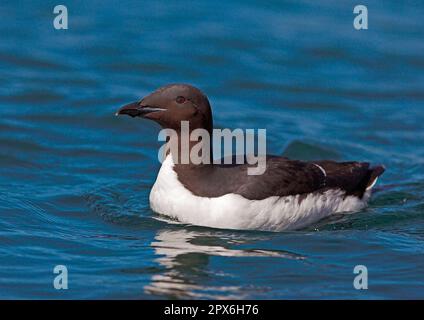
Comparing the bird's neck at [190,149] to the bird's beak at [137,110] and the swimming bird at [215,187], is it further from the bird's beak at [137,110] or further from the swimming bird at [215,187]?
the bird's beak at [137,110]

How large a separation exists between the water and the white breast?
12 cm

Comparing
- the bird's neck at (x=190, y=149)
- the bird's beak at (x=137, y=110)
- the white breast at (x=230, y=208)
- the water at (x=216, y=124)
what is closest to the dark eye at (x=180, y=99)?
the bird's beak at (x=137, y=110)

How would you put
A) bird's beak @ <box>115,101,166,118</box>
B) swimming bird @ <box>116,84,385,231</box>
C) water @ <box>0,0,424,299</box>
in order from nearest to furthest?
water @ <box>0,0,424,299</box> < bird's beak @ <box>115,101,166,118</box> < swimming bird @ <box>116,84,385,231</box>

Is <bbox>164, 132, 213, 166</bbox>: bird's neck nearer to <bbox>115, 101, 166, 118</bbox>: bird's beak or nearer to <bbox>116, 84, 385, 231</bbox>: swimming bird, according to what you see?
<bbox>116, 84, 385, 231</bbox>: swimming bird

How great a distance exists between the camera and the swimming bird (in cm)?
1093

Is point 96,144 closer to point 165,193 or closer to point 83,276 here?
point 165,193

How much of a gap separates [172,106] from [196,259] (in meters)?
1.58

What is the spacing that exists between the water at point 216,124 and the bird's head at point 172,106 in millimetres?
1078

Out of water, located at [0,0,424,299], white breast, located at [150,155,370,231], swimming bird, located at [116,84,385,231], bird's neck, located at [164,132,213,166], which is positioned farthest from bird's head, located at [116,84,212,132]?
water, located at [0,0,424,299]

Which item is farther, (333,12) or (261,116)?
(333,12)

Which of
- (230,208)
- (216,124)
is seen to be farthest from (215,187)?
(216,124)
